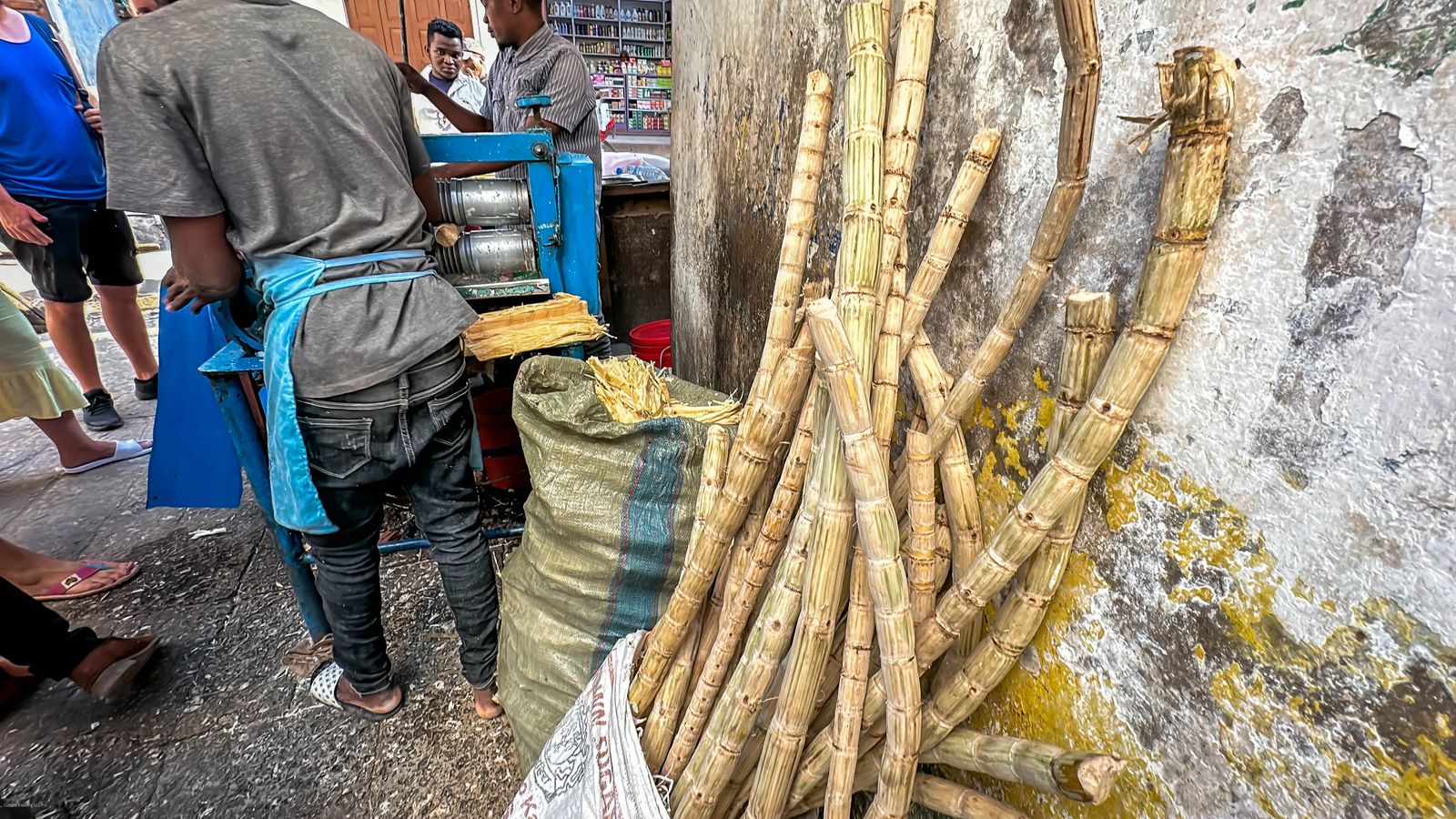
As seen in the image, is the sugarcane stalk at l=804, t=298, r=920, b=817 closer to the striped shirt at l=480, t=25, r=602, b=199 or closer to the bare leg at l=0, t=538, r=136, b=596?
the striped shirt at l=480, t=25, r=602, b=199

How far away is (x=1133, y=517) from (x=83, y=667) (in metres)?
2.84

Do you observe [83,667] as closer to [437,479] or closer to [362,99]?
[437,479]

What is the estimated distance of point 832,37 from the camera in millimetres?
1383

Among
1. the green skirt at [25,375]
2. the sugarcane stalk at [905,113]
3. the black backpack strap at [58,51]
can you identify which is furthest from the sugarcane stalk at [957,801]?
the black backpack strap at [58,51]

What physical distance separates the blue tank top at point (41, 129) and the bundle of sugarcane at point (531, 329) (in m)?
2.51

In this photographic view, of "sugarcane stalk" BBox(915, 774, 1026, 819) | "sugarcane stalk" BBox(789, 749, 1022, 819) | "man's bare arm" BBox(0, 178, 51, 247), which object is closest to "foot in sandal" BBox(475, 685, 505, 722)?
"sugarcane stalk" BBox(789, 749, 1022, 819)

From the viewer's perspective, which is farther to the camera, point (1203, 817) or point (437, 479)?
point (437, 479)

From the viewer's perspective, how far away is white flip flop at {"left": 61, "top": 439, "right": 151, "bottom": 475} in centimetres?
322

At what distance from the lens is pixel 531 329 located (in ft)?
6.83

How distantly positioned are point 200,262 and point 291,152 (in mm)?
343

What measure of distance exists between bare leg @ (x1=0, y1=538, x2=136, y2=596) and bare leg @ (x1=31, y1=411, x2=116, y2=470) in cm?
100

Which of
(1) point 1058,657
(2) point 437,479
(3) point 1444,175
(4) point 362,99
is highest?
(4) point 362,99

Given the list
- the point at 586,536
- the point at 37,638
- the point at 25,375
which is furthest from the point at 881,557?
the point at 25,375

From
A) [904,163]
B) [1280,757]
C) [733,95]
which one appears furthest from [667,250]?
[1280,757]
